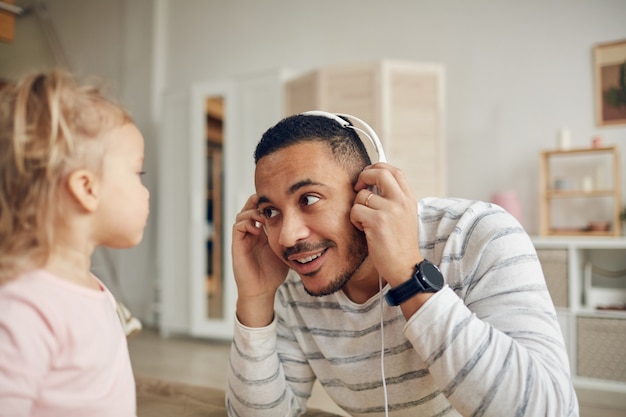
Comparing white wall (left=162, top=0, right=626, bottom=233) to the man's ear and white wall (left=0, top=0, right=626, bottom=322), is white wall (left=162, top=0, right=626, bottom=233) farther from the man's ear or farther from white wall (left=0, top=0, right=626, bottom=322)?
the man's ear

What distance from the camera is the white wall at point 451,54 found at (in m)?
3.53

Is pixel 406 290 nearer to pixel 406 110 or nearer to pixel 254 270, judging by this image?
pixel 254 270

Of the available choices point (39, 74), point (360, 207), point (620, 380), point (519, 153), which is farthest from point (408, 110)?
→ point (39, 74)

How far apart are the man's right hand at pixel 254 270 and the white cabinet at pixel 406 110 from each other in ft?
7.77

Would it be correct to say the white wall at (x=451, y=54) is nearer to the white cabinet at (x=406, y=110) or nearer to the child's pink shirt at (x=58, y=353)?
the white cabinet at (x=406, y=110)

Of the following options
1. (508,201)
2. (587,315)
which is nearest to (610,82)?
(508,201)

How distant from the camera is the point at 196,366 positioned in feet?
11.5

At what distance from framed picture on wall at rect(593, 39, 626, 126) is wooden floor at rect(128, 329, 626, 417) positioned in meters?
1.81

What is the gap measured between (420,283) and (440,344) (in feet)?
0.32

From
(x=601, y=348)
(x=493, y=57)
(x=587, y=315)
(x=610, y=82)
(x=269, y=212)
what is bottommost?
(x=601, y=348)

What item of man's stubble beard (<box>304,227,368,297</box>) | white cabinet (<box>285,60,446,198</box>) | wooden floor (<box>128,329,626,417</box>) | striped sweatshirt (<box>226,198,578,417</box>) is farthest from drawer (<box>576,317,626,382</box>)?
man's stubble beard (<box>304,227,368,297</box>)

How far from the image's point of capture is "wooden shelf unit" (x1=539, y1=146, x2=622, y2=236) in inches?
125

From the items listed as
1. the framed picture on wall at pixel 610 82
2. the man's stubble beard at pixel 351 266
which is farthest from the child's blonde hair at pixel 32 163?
the framed picture on wall at pixel 610 82

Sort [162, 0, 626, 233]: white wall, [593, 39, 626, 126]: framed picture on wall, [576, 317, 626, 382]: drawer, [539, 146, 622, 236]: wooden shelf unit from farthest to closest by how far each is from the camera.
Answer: [162, 0, 626, 233]: white wall
[593, 39, 626, 126]: framed picture on wall
[539, 146, 622, 236]: wooden shelf unit
[576, 317, 626, 382]: drawer
